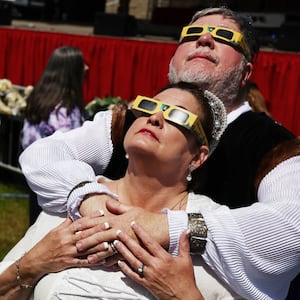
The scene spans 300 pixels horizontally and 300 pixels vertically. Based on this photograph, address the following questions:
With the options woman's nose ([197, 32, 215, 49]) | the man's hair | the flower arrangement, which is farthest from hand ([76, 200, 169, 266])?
the flower arrangement

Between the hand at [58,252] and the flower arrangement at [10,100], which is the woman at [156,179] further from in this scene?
the flower arrangement at [10,100]

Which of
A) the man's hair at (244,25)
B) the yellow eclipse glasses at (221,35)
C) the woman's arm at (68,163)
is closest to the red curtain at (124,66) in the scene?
the man's hair at (244,25)

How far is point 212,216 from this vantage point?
143cm

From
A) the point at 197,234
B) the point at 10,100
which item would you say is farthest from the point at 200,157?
the point at 10,100

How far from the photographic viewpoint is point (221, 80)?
181cm

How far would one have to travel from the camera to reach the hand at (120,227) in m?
1.44

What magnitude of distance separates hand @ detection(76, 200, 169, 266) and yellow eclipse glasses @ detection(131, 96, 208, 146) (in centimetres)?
27

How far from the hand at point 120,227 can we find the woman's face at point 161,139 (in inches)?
6.3

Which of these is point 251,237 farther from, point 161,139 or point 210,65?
point 210,65

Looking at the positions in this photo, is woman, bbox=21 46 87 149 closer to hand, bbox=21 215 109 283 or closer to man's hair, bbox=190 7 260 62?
man's hair, bbox=190 7 260 62

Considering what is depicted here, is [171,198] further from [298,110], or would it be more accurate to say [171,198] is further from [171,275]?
[298,110]

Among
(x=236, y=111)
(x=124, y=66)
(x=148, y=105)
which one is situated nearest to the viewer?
(x=148, y=105)

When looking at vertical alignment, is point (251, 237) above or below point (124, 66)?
above

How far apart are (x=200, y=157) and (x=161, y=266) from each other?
1.21 feet
